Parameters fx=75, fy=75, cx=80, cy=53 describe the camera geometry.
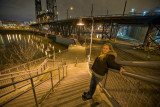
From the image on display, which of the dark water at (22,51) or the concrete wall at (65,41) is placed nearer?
the dark water at (22,51)

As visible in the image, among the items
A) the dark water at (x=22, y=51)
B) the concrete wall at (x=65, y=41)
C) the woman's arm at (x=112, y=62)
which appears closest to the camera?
the woman's arm at (x=112, y=62)

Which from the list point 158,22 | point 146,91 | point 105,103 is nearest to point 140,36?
point 158,22

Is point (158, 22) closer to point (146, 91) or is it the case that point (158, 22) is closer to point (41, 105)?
point (146, 91)

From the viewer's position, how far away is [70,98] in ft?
9.51

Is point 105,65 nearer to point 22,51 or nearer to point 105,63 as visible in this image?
point 105,63

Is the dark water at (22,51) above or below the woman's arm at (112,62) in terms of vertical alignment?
below

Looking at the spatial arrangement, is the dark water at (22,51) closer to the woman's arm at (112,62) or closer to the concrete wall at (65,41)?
the concrete wall at (65,41)

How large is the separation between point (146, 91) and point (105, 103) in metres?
4.72

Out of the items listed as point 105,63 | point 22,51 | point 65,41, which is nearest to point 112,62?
point 105,63

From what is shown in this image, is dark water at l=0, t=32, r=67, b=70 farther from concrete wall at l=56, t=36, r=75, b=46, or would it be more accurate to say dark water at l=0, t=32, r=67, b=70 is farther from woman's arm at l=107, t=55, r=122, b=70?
woman's arm at l=107, t=55, r=122, b=70

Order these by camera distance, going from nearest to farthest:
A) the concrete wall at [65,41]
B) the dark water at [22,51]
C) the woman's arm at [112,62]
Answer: the woman's arm at [112,62]
the dark water at [22,51]
the concrete wall at [65,41]

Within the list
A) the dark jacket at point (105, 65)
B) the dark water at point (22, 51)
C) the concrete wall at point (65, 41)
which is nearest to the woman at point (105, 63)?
the dark jacket at point (105, 65)

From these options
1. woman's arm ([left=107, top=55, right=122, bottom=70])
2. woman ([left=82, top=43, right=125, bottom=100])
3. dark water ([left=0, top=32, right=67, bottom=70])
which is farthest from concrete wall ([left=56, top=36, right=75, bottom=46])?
woman's arm ([left=107, top=55, right=122, bottom=70])

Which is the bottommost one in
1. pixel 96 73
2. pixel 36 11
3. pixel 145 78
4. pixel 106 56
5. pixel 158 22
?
pixel 96 73
